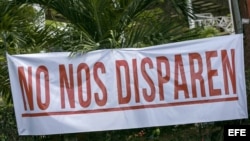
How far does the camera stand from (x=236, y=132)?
5934mm

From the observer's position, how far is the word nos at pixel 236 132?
5.70m

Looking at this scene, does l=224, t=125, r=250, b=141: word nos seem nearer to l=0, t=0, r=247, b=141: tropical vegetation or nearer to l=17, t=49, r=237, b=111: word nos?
l=17, t=49, r=237, b=111: word nos

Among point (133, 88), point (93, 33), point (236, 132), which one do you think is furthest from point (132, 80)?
point (236, 132)

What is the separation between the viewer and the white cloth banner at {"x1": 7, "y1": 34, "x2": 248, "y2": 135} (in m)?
6.42

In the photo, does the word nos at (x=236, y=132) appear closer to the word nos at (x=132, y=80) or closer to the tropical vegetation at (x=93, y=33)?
the word nos at (x=132, y=80)

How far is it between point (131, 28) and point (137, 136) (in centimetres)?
150

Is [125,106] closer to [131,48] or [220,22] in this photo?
[131,48]

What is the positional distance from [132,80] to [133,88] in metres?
0.10

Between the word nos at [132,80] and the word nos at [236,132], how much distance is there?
0.49 m

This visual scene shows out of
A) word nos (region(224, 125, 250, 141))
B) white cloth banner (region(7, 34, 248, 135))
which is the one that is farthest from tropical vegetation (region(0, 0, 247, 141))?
word nos (region(224, 125, 250, 141))

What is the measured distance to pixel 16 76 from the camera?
253 inches

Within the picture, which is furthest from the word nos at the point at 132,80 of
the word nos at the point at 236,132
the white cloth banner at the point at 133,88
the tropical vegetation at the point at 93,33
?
the word nos at the point at 236,132

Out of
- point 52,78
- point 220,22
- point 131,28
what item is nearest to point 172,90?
point 131,28

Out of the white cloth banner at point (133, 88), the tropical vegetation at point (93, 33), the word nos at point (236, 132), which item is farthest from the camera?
the tropical vegetation at point (93, 33)
